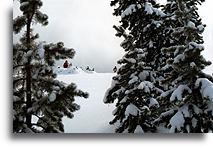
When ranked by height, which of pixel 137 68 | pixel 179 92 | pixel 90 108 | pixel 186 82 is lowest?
pixel 90 108

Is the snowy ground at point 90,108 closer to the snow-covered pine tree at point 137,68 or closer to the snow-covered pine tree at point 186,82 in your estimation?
the snow-covered pine tree at point 137,68

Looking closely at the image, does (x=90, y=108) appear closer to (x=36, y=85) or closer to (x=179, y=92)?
(x=36, y=85)

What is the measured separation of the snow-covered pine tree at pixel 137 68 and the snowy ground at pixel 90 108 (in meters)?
0.08

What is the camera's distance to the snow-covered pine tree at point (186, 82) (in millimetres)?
3650

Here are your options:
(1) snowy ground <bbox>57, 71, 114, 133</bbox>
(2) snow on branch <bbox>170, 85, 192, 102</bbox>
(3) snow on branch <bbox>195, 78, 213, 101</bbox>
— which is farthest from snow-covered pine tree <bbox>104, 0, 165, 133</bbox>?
(3) snow on branch <bbox>195, 78, 213, 101</bbox>

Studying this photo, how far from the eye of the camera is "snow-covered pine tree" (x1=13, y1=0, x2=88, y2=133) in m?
3.73

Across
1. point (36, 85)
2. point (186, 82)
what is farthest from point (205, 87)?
point (36, 85)

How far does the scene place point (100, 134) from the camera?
12.5 feet

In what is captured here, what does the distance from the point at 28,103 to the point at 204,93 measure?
1802 mm

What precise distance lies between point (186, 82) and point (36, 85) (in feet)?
5.17

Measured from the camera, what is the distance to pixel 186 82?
375 cm

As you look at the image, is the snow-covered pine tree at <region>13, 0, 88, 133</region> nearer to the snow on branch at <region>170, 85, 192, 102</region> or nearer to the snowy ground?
the snowy ground

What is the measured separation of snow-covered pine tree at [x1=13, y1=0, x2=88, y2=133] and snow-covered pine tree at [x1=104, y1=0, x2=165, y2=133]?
44 centimetres

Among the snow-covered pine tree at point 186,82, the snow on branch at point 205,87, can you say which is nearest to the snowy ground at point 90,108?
the snow-covered pine tree at point 186,82
